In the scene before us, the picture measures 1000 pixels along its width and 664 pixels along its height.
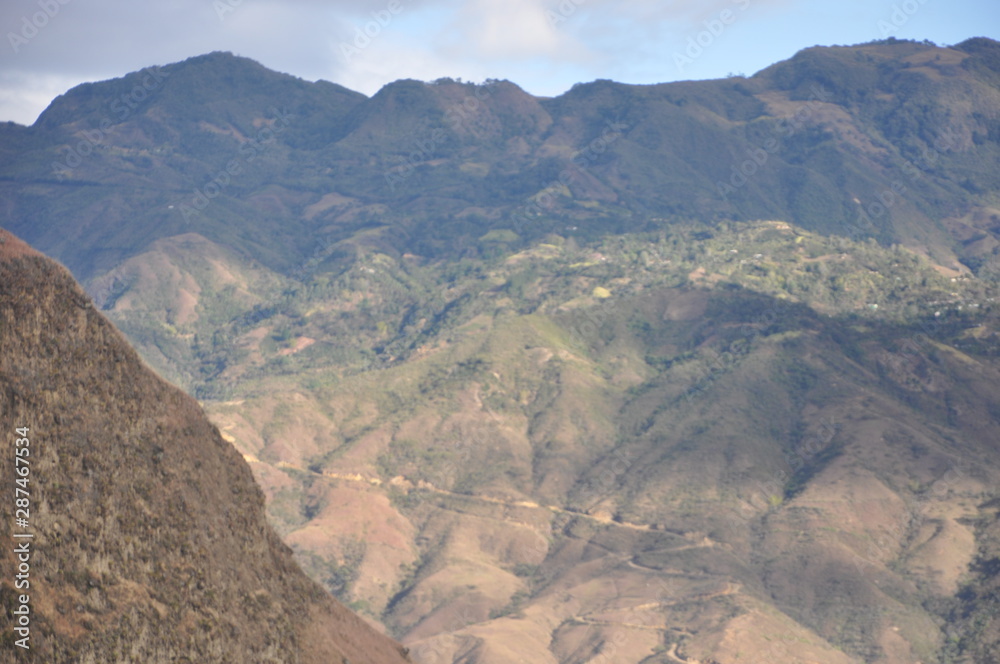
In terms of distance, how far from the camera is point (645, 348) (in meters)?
171

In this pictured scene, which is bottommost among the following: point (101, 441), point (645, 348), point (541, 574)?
point (541, 574)

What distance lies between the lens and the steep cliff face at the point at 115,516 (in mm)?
23344

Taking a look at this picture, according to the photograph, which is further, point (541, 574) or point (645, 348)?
point (645, 348)

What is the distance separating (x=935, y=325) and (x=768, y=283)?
35215mm

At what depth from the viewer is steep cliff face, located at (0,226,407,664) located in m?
23.3

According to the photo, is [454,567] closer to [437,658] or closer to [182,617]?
[437,658]

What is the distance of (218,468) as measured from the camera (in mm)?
30078

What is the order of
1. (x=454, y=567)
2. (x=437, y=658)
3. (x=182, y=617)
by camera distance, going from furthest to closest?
(x=454, y=567) → (x=437, y=658) → (x=182, y=617)

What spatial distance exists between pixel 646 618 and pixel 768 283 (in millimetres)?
98712

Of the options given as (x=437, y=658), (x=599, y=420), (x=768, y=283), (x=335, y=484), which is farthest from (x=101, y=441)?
(x=768, y=283)

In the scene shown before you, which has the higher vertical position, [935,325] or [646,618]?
[935,325]

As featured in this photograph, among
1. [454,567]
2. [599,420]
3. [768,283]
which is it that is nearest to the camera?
[454,567]

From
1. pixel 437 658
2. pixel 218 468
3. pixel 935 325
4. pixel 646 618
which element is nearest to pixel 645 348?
pixel 935 325

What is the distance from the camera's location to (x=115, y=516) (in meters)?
25.7
